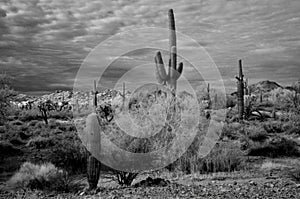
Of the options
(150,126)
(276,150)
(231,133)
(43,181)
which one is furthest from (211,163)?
(231,133)

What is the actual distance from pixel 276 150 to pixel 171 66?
687 cm

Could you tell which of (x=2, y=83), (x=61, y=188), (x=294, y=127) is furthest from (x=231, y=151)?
(x=2, y=83)

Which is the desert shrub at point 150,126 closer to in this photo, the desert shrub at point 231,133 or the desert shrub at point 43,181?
the desert shrub at point 43,181

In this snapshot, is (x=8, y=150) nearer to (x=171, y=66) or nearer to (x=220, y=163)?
(x=171, y=66)

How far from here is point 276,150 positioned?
1619 centimetres

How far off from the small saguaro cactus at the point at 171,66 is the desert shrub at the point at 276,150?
16.8 feet

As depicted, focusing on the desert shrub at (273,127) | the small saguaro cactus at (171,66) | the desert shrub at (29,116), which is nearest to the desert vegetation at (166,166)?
the small saguaro cactus at (171,66)

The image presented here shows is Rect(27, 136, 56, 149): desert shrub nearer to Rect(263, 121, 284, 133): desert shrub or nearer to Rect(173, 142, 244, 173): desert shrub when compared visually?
Rect(173, 142, 244, 173): desert shrub


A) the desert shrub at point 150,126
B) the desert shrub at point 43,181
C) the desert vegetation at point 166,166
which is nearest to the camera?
the desert vegetation at point 166,166

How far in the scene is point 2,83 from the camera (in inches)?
977

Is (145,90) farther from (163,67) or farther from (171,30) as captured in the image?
(171,30)

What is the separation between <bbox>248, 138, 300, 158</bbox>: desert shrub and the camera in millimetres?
15913

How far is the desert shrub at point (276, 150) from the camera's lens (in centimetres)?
1591

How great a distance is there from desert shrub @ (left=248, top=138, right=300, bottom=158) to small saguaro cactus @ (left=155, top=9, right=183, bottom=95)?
511 cm
